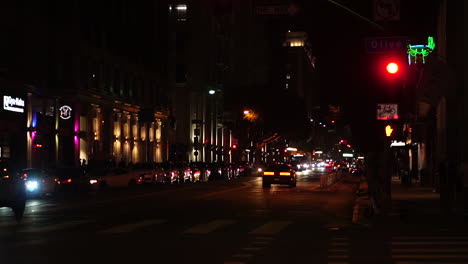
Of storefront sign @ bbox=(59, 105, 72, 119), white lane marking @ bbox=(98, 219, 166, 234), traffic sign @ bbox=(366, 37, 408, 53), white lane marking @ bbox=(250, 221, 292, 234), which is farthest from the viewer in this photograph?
storefront sign @ bbox=(59, 105, 72, 119)

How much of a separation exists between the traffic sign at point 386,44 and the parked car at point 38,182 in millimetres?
21153

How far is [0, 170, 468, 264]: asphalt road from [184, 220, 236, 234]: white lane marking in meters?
0.02

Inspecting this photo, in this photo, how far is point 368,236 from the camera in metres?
18.7

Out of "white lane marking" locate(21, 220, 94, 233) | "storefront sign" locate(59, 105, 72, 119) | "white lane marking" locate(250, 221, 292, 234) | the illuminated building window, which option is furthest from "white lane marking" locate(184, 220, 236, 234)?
the illuminated building window

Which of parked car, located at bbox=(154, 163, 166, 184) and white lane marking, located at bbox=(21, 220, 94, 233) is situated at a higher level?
parked car, located at bbox=(154, 163, 166, 184)

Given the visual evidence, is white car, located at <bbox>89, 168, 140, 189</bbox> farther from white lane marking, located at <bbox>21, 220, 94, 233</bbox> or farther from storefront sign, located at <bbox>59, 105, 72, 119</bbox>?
white lane marking, located at <bbox>21, 220, 94, 233</bbox>

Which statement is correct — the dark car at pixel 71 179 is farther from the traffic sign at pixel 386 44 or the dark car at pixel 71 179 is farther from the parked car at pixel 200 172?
the traffic sign at pixel 386 44

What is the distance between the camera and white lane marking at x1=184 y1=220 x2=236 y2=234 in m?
19.8

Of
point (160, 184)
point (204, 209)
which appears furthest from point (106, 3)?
point (204, 209)

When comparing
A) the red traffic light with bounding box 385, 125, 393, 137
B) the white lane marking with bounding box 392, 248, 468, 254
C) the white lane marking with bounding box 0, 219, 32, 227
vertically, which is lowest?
the white lane marking with bounding box 392, 248, 468, 254

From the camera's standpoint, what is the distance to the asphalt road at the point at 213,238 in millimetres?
14484

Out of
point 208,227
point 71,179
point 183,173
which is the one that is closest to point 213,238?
point 208,227

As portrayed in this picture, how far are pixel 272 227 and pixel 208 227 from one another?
1.65 m

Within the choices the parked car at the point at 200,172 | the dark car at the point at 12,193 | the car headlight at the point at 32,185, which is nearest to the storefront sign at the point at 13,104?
the car headlight at the point at 32,185
